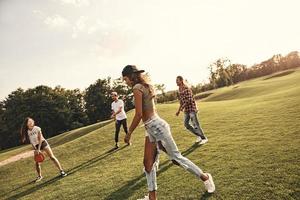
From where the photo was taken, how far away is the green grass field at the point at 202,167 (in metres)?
7.21

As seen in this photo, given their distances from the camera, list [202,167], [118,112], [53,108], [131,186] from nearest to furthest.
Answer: [131,186], [202,167], [118,112], [53,108]

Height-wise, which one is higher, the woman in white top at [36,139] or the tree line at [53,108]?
the tree line at [53,108]

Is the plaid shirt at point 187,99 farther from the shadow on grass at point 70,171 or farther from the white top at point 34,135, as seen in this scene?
the white top at point 34,135

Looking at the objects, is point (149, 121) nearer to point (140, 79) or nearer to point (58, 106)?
point (140, 79)

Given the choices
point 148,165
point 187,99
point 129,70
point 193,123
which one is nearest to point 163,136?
point 148,165

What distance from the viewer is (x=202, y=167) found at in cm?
928

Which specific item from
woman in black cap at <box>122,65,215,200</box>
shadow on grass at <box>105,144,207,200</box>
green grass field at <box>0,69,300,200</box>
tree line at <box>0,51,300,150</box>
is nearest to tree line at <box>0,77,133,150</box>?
tree line at <box>0,51,300,150</box>

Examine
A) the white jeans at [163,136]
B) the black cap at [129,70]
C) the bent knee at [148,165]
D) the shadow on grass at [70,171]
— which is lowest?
the shadow on grass at [70,171]

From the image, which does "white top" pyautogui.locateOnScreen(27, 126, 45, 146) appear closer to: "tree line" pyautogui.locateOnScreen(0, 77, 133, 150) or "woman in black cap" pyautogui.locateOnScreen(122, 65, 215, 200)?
"woman in black cap" pyautogui.locateOnScreen(122, 65, 215, 200)

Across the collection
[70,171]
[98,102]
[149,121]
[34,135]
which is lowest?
[70,171]

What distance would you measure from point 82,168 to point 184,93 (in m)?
5.29

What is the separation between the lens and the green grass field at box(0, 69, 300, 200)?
7.21 m

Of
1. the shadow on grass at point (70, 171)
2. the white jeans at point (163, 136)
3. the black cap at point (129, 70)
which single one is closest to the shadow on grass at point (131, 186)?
the white jeans at point (163, 136)

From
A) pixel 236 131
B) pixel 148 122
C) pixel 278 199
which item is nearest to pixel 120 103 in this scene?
pixel 236 131
